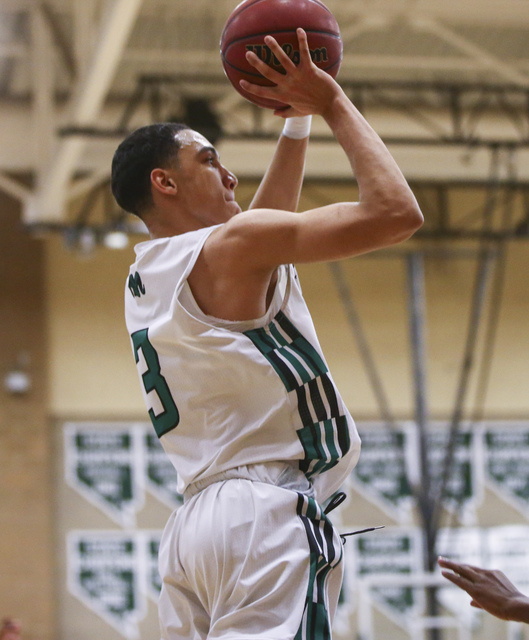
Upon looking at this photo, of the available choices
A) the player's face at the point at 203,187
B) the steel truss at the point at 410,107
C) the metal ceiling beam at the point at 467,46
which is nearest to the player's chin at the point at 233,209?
the player's face at the point at 203,187

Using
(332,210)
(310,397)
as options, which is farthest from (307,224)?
(310,397)

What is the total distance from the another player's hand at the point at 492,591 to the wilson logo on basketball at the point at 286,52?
1390 mm

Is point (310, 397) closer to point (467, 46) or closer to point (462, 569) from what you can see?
point (462, 569)

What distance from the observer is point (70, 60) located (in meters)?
11.4

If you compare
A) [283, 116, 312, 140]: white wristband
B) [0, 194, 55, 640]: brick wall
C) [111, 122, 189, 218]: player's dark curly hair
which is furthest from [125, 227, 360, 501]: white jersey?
[0, 194, 55, 640]: brick wall

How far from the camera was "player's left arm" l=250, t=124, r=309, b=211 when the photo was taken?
127 inches

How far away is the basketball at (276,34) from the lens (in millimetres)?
2773

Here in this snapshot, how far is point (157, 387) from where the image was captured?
2.80 m

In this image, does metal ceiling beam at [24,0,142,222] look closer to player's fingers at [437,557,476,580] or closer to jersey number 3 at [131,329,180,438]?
jersey number 3 at [131,329,180,438]

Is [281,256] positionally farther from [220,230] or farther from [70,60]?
[70,60]

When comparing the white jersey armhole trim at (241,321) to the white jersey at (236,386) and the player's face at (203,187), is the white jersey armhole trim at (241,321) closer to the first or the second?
the white jersey at (236,386)

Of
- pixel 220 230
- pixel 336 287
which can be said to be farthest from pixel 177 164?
pixel 336 287

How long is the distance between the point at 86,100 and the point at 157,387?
717 cm

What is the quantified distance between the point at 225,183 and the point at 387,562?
1082cm
